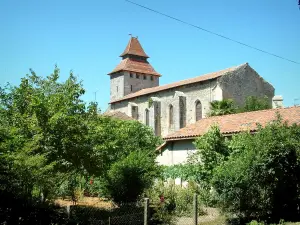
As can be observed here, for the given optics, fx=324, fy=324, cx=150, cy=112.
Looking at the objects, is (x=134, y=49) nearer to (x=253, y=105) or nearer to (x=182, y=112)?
(x=182, y=112)

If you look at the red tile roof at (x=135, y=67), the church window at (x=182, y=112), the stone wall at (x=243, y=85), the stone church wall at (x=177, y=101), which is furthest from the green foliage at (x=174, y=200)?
the red tile roof at (x=135, y=67)

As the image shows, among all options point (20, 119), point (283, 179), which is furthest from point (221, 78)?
point (20, 119)

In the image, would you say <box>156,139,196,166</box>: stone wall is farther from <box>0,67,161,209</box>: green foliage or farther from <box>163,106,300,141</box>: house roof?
<box>0,67,161,209</box>: green foliage

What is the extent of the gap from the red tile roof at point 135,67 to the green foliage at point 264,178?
46414 mm

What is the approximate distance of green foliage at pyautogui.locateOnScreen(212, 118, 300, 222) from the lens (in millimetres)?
11328

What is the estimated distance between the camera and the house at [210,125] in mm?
18547

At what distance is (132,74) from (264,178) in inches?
1890

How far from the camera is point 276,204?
39.4 ft

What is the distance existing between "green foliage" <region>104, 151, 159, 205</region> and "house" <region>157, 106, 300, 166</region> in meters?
4.97

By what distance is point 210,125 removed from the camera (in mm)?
19406

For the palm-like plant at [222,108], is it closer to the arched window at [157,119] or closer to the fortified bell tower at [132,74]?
the arched window at [157,119]

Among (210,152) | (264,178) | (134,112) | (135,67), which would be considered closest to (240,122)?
(210,152)

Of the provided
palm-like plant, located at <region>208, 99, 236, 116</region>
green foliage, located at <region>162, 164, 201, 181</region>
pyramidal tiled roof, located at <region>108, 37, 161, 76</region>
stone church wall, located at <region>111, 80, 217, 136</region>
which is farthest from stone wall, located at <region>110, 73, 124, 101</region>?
green foliage, located at <region>162, 164, 201, 181</region>

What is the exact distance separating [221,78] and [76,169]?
25694 mm
